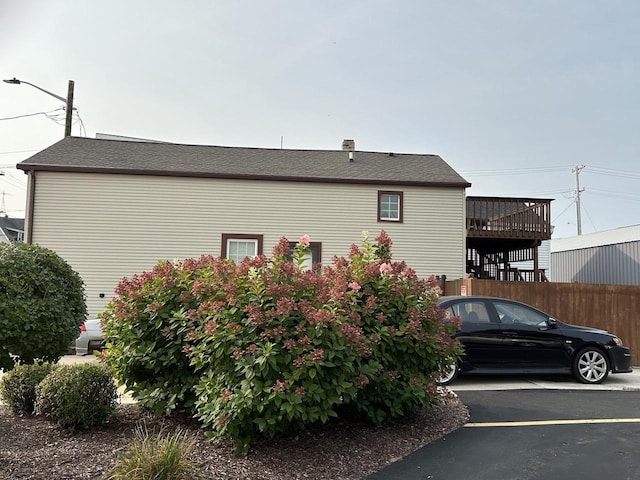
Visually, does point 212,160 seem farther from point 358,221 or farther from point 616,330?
point 616,330

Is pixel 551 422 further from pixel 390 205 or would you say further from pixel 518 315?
pixel 390 205

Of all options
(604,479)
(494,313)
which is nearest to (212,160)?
(494,313)

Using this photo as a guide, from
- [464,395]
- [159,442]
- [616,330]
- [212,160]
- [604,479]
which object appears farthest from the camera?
[212,160]

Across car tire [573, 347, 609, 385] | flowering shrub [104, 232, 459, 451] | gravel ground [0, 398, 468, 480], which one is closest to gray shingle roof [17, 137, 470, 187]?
car tire [573, 347, 609, 385]

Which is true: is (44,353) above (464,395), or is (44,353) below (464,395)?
above

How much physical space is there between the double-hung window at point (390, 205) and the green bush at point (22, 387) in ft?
42.3

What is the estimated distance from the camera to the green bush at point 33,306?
4932mm

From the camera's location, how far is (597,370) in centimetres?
942

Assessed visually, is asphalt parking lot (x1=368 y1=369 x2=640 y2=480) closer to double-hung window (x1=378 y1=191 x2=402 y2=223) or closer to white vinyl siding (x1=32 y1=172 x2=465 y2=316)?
white vinyl siding (x1=32 y1=172 x2=465 y2=316)

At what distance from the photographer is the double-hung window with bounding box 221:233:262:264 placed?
1703cm

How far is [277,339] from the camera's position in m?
4.38

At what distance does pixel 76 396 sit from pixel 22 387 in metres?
1.05

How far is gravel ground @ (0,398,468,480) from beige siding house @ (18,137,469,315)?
1102 cm

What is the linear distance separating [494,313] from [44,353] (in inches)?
270
